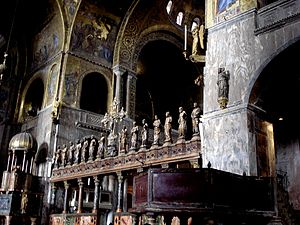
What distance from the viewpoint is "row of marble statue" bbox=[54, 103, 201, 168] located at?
10.9 meters

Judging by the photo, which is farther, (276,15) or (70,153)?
(70,153)

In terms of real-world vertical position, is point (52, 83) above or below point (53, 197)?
above

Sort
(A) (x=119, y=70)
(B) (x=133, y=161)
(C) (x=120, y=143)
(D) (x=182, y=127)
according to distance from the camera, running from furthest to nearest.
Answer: (A) (x=119, y=70) < (C) (x=120, y=143) < (B) (x=133, y=161) < (D) (x=182, y=127)

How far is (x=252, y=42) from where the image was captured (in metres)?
9.37

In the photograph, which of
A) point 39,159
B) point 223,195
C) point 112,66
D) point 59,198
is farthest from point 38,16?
point 223,195

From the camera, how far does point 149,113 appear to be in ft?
77.5

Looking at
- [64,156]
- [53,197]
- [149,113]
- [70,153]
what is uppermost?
[149,113]

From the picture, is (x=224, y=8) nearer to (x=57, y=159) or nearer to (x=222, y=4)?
(x=222, y=4)

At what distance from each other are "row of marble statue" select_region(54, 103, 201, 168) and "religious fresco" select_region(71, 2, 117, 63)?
4357 mm

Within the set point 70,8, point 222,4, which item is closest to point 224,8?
point 222,4

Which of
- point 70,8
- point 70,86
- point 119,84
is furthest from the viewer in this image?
point 119,84

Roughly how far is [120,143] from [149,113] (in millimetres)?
10601

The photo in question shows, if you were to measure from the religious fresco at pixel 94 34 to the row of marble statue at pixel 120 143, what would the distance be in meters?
4.36

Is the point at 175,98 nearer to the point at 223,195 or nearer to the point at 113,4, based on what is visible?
the point at 113,4
